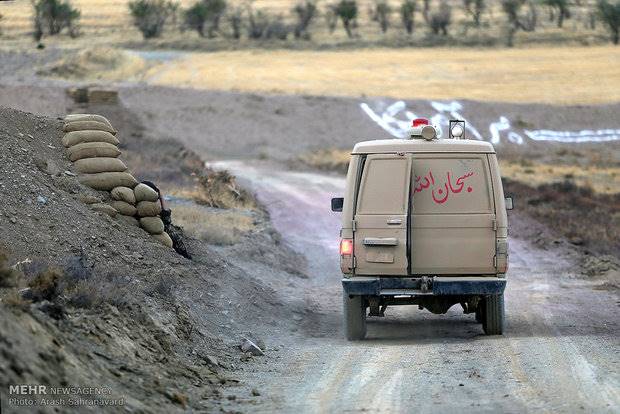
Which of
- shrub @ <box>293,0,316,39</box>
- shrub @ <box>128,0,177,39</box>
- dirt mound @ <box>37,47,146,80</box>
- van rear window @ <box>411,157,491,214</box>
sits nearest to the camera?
van rear window @ <box>411,157,491,214</box>

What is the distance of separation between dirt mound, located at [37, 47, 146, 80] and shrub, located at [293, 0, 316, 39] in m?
18.3

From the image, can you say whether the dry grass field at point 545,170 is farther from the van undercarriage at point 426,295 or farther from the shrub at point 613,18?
the shrub at point 613,18

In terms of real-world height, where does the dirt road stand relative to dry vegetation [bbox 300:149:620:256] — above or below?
above

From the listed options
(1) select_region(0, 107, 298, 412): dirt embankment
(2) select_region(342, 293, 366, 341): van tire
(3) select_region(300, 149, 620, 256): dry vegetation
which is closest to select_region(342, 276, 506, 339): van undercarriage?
(2) select_region(342, 293, 366, 341): van tire

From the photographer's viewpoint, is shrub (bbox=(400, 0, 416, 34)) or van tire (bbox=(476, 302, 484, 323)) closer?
van tire (bbox=(476, 302, 484, 323))

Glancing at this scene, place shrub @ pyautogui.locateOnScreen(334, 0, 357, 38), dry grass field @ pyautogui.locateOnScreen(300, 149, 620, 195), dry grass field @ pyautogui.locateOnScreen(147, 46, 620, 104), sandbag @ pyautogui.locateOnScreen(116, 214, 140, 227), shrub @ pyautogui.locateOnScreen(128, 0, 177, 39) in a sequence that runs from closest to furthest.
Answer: sandbag @ pyautogui.locateOnScreen(116, 214, 140, 227), dry grass field @ pyautogui.locateOnScreen(300, 149, 620, 195), dry grass field @ pyautogui.locateOnScreen(147, 46, 620, 104), shrub @ pyautogui.locateOnScreen(128, 0, 177, 39), shrub @ pyautogui.locateOnScreen(334, 0, 357, 38)

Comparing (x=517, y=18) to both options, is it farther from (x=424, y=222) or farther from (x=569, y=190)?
(x=424, y=222)

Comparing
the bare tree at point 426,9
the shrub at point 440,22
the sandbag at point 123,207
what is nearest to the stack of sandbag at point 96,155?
the sandbag at point 123,207

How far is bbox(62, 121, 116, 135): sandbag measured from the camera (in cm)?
1839

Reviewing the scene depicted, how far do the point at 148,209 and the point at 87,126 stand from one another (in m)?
1.74

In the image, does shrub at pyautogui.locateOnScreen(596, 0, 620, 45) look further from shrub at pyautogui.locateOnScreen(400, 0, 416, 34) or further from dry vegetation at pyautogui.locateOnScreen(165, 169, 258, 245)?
dry vegetation at pyautogui.locateOnScreen(165, 169, 258, 245)

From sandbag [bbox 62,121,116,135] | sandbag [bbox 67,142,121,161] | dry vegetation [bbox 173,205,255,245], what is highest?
sandbag [bbox 62,121,116,135]

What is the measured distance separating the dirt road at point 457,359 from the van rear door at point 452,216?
0.96m

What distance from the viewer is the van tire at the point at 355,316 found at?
15.6m
